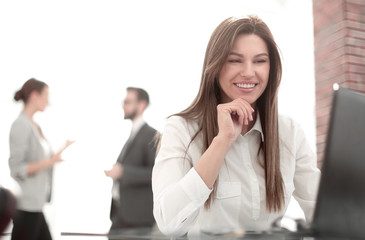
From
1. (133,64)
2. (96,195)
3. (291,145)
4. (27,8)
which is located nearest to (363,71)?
(291,145)

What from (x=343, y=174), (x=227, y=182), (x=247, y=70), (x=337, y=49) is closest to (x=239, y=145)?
(x=227, y=182)

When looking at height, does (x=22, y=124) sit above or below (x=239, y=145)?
above

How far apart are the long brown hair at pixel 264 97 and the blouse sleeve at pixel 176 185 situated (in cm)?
5

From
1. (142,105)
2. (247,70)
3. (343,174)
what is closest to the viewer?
(343,174)

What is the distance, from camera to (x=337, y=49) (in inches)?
98.7

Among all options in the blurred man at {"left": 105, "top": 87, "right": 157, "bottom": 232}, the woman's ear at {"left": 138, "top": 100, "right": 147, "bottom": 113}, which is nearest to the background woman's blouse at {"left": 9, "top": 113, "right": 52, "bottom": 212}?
the blurred man at {"left": 105, "top": 87, "right": 157, "bottom": 232}

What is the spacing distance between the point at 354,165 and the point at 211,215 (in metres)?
0.54

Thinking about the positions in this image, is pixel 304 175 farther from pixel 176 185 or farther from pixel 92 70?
pixel 92 70

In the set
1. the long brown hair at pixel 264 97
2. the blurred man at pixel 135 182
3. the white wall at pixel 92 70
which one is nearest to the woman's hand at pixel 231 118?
the long brown hair at pixel 264 97

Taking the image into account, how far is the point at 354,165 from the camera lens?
0.73 m

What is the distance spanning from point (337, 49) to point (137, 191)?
1519mm

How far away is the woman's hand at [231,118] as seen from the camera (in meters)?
1.07

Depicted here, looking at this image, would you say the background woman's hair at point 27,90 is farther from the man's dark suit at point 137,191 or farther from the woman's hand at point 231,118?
the woman's hand at point 231,118

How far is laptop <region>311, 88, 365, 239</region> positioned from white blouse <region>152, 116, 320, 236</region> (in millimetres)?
316
